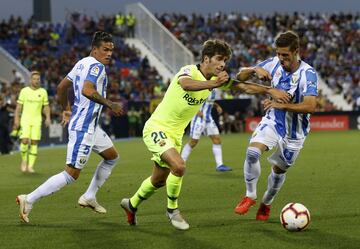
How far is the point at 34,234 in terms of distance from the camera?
8.94 m

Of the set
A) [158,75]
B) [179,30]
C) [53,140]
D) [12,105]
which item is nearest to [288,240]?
[12,105]

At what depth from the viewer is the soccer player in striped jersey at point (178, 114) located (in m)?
8.94

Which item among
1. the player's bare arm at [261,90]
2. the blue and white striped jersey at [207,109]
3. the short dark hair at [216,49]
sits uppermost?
the short dark hair at [216,49]

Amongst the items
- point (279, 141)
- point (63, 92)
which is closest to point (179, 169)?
point (279, 141)

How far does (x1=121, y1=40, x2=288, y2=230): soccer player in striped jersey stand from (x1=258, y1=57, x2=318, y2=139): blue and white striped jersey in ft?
1.53

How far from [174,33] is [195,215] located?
4234 cm

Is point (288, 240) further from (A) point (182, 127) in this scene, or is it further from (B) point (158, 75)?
(B) point (158, 75)

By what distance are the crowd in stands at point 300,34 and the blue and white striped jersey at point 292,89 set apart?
3797 centimetres

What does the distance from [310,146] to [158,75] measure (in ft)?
66.9

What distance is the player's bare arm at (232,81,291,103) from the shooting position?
8938 millimetres

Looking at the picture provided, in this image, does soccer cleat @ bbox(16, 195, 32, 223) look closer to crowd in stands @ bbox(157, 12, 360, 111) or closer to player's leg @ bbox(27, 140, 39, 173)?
player's leg @ bbox(27, 140, 39, 173)

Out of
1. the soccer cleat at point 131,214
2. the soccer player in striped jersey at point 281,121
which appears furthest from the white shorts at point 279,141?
the soccer cleat at point 131,214

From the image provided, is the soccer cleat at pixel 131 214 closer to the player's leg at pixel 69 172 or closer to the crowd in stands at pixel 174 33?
the player's leg at pixel 69 172

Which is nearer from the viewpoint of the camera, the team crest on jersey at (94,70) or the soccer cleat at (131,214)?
the soccer cleat at (131,214)
